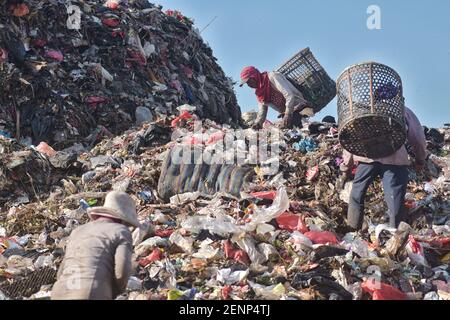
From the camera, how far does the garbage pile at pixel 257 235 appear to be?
13.4 ft

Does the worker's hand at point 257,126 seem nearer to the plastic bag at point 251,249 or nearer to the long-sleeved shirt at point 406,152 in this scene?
the long-sleeved shirt at point 406,152

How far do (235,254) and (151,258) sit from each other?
0.60 metres

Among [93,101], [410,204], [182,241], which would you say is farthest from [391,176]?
[93,101]

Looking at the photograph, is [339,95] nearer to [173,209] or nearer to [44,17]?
[173,209]

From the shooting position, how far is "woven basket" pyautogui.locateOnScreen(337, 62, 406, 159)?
4.82 metres

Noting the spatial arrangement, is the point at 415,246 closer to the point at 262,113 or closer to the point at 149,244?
the point at 149,244

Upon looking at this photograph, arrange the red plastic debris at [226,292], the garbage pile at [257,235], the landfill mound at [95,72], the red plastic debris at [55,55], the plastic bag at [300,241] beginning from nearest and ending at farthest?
the red plastic debris at [226,292], the garbage pile at [257,235], the plastic bag at [300,241], the landfill mound at [95,72], the red plastic debris at [55,55]

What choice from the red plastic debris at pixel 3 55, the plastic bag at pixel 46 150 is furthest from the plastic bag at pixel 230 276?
the red plastic debris at pixel 3 55

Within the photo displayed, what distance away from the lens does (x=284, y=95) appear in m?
7.46

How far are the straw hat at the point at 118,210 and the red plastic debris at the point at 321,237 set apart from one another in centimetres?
165

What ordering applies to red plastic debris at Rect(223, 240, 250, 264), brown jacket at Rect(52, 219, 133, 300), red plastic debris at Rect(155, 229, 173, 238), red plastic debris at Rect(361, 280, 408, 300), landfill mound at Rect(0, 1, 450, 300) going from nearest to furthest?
brown jacket at Rect(52, 219, 133, 300), red plastic debris at Rect(361, 280, 408, 300), landfill mound at Rect(0, 1, 450, 300), red plastic debris at Rect(223, 240, 250, 264), red plastic debris at Rect(155, 229, 173, 238)

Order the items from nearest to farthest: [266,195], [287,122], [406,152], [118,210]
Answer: [118,210] → [406,152] → [266,195] → [287,122]

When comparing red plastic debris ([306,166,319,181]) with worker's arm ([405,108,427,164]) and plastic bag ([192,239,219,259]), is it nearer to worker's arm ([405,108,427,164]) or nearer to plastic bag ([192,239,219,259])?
worker's arm ([405,108,427,164])

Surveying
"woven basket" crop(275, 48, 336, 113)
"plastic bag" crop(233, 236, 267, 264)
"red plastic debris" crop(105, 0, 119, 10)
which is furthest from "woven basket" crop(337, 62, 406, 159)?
"red plastic debris" crop(105, 0, 119, 10)
